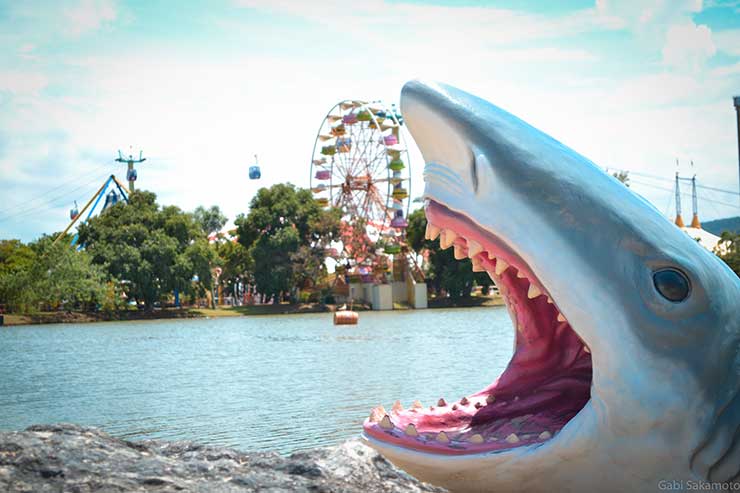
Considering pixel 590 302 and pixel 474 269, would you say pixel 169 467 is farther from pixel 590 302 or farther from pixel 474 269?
pixel 590 302

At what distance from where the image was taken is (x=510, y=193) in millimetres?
2580

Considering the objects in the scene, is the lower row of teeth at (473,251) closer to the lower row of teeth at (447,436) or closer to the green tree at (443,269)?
the lower row of teeth at (447,436)

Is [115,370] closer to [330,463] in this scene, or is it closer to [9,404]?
[9,404]

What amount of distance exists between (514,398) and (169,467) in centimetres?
130

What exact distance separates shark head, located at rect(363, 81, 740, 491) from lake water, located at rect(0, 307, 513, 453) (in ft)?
18.0

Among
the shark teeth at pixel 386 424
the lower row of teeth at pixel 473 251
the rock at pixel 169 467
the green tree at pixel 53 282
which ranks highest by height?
the green tree at pixel 53 282

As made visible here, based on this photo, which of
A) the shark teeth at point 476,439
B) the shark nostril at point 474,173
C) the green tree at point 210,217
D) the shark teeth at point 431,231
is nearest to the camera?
the shark nostril at point 474,173

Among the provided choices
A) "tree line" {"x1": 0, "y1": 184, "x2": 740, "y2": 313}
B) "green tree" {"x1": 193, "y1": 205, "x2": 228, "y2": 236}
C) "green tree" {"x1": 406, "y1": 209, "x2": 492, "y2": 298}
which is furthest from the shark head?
"green tree" {"x1": 193, "y1": 205, "x2": 228, "y2": 236}

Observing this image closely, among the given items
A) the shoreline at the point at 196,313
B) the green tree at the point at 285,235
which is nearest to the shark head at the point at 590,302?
the shoreline at the point at 196,313

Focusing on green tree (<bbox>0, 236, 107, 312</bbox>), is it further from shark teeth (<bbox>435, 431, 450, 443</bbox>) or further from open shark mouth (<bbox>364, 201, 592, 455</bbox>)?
shark teeth (<bbox>435, 431, 450, 443</bbox>)

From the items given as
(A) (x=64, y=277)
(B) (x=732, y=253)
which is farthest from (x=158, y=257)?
(B) (x=732, y=253)

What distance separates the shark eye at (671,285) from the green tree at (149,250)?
166 feet

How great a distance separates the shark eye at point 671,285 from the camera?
2.52m

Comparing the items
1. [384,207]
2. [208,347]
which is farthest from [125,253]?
[208,347]
